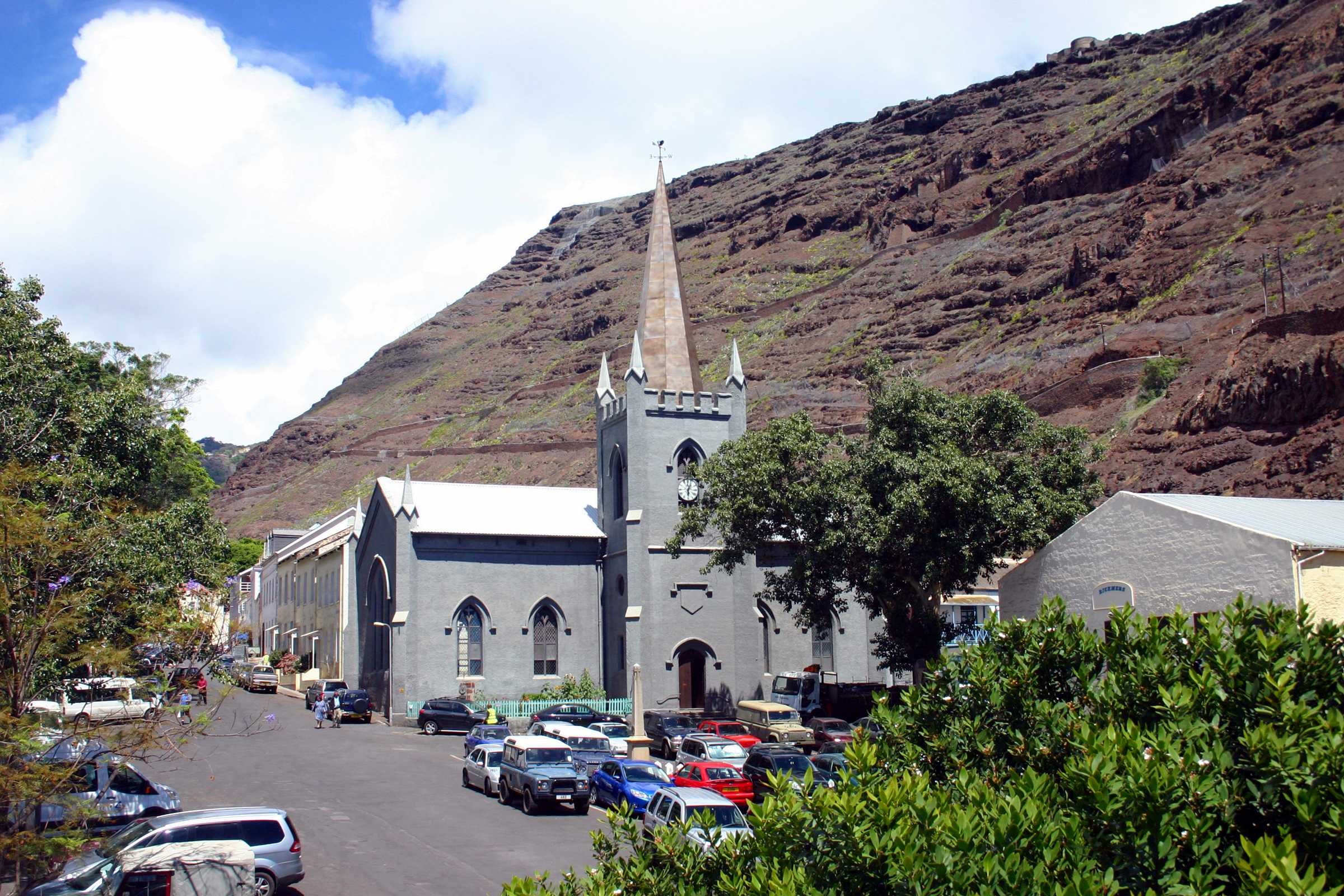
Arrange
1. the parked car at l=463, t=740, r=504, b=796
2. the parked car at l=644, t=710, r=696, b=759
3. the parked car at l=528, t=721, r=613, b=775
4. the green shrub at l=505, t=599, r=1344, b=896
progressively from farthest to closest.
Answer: the parked car at l=644, t=710, r=696, b=759
the parked car at l=528, t=721, r=613, b=775
the parked car at l=463, t=740, r=504, b=796
the green shrub at l=505, t=599, r=1344, b=896

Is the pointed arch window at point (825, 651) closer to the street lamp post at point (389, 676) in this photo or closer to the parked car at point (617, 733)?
the parked car at point (617, 733)

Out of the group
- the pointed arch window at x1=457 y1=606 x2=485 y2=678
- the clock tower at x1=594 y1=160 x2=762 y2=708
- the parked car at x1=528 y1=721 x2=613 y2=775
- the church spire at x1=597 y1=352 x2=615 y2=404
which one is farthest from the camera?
the church spire at x1=597 y1=352 x2=615 y2=404

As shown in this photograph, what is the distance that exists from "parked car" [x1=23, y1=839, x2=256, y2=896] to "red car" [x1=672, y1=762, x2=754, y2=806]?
32.3 ft

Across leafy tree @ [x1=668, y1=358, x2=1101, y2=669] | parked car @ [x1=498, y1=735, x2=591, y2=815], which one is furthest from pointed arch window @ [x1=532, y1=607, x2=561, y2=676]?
parked car @ [x1=498, y1=735, x2=591, y2=815]

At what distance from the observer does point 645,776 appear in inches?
952

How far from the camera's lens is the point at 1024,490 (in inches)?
1233

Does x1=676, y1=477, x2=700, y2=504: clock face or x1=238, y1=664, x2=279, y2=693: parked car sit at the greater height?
x1=676, y1=477, x2=700, y2=504: clock face

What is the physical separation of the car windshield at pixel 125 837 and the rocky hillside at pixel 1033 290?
42.9 meters

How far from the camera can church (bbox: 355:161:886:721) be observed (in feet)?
135

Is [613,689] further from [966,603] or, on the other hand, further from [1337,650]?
[1337,650]

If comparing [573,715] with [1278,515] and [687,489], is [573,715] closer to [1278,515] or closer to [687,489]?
[687,489]

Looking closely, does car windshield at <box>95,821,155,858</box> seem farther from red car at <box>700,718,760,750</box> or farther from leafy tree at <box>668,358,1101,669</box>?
leafy tree at <box>668,358,1101,669</box>

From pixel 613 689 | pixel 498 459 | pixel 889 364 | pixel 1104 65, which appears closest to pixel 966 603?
pixel 613 689

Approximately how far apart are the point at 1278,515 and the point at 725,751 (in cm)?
1351
